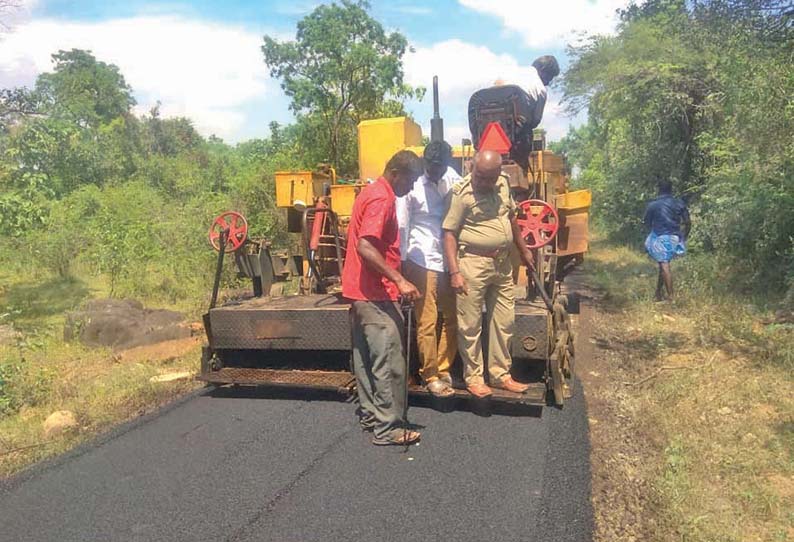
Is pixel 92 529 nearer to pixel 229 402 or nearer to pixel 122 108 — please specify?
pixel 229 402

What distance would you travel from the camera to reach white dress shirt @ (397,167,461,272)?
474 cm

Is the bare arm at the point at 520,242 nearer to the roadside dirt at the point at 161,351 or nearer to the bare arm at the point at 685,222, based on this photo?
the roadside dirt at the point at 161,351

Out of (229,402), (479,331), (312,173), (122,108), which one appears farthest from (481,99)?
(122,108)

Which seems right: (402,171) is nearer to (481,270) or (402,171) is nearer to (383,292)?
(383,292)

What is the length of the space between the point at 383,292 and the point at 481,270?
2.43ft

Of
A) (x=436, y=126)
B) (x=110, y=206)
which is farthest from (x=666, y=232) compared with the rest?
(x=110, y=206)

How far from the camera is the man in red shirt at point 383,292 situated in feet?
13.5

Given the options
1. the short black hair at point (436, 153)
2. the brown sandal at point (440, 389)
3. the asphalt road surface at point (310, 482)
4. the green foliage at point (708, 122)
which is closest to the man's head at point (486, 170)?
the short black hair at point (436, 153)

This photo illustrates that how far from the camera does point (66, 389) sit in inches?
229

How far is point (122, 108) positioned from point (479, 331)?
4467 cm

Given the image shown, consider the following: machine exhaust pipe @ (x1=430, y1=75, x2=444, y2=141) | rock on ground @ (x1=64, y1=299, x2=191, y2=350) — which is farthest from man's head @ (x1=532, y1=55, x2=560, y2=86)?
rock on ground @ (x1=64, y1=299, x2=191, y2=350)

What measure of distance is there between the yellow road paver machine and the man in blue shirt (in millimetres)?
2003

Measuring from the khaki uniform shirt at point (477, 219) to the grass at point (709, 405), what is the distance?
1656mm

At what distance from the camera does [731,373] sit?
5.56 metres
